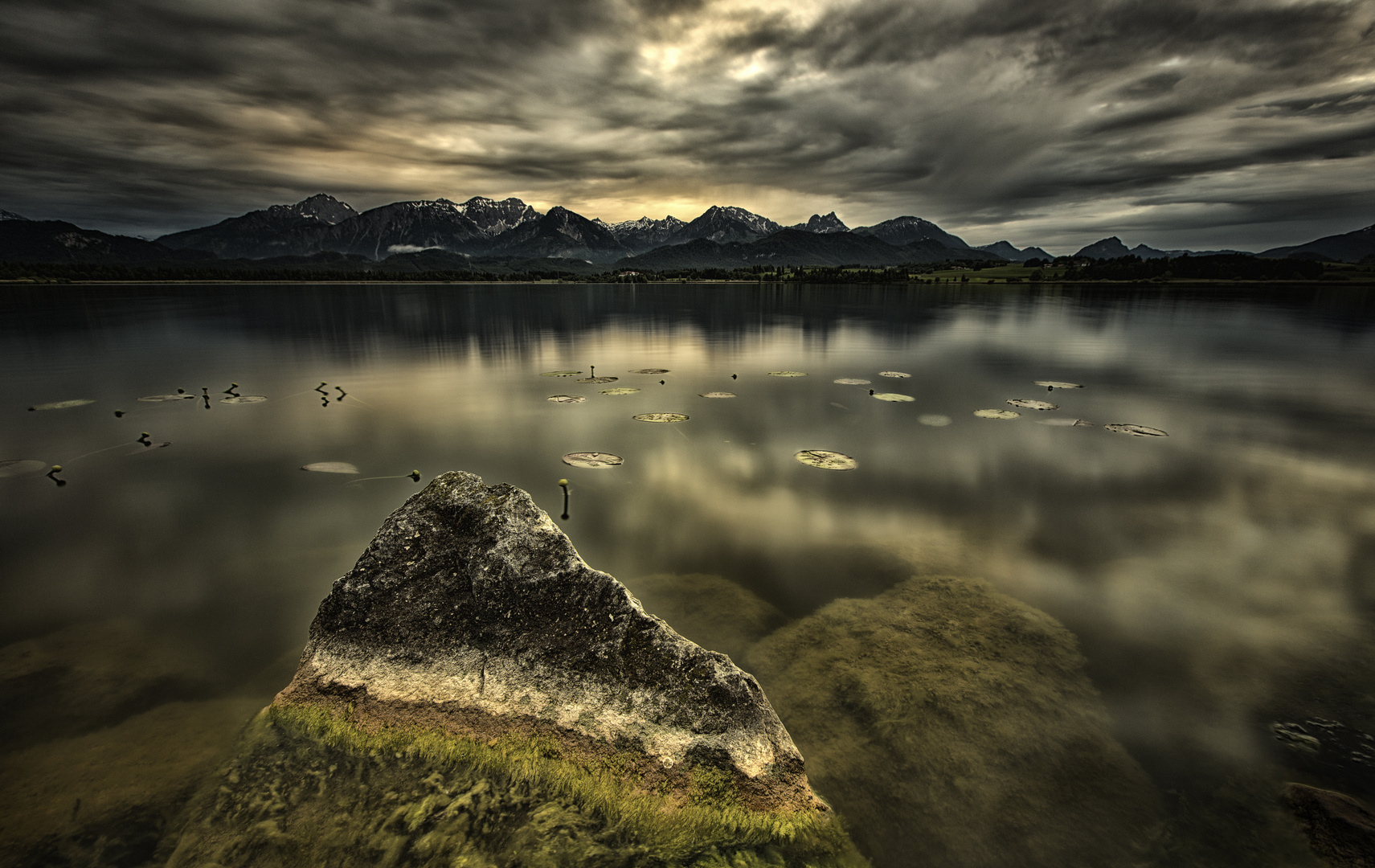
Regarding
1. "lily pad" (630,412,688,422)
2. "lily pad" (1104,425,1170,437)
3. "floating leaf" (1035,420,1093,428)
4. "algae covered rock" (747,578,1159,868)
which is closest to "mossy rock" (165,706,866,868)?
"algae covered rock" (747,578,1159,868)

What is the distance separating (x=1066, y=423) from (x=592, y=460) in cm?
2644

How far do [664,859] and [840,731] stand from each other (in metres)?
3.91

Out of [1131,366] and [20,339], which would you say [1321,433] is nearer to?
→ [1131,366]

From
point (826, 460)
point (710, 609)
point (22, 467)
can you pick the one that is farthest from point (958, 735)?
point (22, 467)

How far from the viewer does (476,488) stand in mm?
10359

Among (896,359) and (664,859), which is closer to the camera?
(664,859)

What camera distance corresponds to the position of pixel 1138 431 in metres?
27.8

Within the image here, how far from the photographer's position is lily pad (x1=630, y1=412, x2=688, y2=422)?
1149 inches

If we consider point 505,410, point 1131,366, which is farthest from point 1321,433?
point 505,410

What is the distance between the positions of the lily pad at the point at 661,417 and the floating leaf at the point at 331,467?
1396 cm

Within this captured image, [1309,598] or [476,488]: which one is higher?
[476,488]

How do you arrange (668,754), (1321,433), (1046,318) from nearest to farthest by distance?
(668,754) < (1321,433) < (1046,318)

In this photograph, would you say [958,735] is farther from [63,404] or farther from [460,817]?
[63,404]

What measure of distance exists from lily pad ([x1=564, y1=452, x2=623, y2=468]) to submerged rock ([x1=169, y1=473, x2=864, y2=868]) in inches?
482
